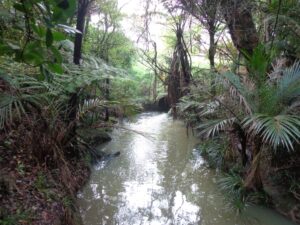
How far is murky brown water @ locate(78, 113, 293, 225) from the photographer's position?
11.5 feet

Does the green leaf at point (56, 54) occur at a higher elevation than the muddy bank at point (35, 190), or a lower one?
higher

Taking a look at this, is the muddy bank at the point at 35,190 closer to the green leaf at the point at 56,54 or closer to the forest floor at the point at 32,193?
the forest floor at the point at 32,193

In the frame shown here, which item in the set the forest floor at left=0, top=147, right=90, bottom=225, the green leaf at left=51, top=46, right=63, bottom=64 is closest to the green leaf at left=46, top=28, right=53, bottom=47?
the green leaf at left=51, top=46, right=63, bottom=64

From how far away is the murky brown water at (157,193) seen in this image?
11.5ft

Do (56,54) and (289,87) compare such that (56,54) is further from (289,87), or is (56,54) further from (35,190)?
(289,87)

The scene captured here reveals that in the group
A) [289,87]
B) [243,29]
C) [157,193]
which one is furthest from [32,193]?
[243,29]

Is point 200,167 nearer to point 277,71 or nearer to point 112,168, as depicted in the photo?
point 112,168

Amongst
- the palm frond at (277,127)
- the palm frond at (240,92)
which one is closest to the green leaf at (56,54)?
the palm frond at (277,127)

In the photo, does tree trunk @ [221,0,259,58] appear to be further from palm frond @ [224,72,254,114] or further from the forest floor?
the forest floor

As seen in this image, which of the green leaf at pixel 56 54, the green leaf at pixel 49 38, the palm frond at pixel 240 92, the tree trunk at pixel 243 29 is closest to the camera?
the green leaf at pixel 49 38

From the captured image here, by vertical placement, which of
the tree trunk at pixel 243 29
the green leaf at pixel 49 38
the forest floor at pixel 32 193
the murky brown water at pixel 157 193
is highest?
the tree trunk at pixel 243 29

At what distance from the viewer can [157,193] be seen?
13.8 feet

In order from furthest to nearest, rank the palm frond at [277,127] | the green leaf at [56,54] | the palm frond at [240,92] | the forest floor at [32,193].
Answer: the palm frond at [240,92], the palm frond at [277,127], the forest floor at [32,193], the green leaf at [56,54]

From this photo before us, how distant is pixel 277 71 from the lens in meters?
3.74
